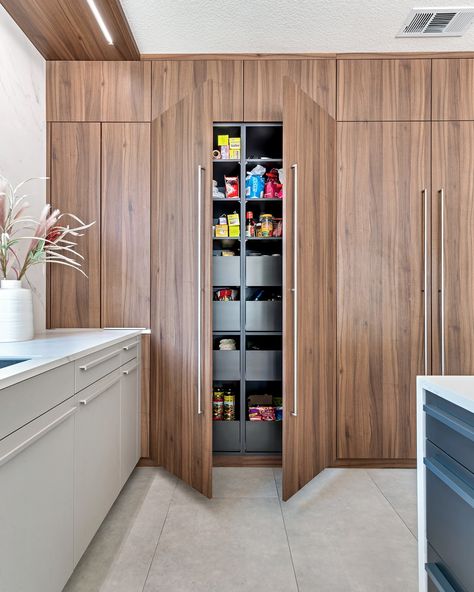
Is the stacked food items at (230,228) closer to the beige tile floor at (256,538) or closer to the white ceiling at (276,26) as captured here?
the white ceiling at (276,26)

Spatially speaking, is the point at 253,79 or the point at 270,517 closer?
the point at 270,517

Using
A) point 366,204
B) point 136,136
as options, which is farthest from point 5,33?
point 366,204

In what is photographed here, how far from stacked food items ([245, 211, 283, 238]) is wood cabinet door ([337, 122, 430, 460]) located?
41 cm

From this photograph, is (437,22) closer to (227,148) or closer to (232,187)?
(227,148)

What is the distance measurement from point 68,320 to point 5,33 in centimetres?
162

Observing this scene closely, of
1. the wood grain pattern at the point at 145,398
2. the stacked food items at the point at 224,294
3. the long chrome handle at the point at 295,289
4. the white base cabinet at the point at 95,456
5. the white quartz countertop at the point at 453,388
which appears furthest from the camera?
the stacked food items at the point at 224,294

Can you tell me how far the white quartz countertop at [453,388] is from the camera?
0.99 metres

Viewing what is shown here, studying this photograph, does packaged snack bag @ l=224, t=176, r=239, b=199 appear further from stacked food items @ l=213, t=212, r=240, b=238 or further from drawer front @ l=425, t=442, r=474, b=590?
drawer front @ l=425, t=442, r=474, b=590

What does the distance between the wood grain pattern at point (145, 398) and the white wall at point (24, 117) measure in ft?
2.16

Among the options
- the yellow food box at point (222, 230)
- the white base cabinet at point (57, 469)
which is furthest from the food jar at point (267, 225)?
the white base cabinet at point (57, 469)

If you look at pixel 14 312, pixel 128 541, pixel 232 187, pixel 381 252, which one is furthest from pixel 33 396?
pixel 381 252

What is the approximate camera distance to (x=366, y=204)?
2732 mm

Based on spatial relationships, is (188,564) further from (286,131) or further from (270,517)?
(286,131)

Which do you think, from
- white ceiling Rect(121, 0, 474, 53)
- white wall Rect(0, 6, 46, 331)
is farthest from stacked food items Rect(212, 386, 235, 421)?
white ceiling Rect(121, 0, 474, 53)
